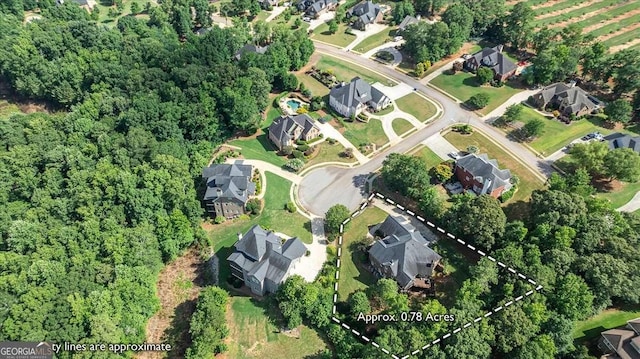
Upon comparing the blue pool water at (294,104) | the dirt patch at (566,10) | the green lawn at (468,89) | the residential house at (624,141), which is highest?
the dirt patch at (566,10)

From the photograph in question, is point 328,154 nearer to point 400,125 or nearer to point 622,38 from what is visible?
point 400,125

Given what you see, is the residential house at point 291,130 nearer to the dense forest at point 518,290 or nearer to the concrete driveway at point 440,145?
the concrete driveway at point 440,145

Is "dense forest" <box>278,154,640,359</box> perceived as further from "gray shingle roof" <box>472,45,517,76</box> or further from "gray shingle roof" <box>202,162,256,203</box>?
"gray shingle roof" <box>472,45,517,76</box>

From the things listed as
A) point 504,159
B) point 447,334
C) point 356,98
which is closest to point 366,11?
point 356,98

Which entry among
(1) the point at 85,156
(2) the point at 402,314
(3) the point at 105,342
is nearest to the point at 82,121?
(1) the point at 85,156

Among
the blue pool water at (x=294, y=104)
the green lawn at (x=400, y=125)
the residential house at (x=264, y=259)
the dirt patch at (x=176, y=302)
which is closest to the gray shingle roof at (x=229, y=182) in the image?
the residential house at (x=264, y=259)

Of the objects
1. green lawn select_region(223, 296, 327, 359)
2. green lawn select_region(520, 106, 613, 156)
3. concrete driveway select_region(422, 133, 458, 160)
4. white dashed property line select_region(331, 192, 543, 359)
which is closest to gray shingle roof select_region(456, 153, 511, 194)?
concrete driveway select_region(422, 133, 458, 160)

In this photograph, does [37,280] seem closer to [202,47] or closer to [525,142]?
[202,47]
